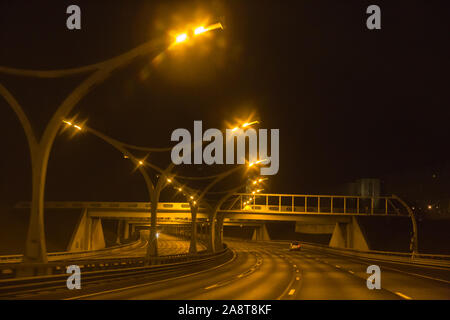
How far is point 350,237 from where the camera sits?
90.1 meters

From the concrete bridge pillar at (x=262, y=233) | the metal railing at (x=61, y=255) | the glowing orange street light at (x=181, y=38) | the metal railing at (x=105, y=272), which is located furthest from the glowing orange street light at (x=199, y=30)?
the concrete bridge pillar at (x=262, y=233)

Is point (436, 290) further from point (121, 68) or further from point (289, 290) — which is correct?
point (121, 68)

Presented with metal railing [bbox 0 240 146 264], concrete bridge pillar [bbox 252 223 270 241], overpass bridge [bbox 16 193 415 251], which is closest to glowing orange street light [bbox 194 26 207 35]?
metal railing [bbox 0 240 146 264]

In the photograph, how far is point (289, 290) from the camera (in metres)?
20.8

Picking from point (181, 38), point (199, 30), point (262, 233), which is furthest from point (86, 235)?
point (199, 30)

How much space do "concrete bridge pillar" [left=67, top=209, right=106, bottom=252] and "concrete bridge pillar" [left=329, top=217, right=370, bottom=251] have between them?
3904cm

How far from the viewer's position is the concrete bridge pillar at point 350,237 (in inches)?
3322

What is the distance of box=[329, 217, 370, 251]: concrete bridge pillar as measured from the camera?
84387 millimetres

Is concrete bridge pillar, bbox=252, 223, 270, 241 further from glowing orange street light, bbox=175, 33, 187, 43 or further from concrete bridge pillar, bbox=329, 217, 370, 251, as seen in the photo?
glowing orange street light, bbox=175, 33, 187, 43

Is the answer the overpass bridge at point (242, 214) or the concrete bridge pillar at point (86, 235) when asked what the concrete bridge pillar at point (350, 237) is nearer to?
the overpass bridge at point (242, 214)

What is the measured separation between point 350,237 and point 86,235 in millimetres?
40534

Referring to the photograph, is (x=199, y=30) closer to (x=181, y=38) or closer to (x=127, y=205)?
(x=181, y=38)

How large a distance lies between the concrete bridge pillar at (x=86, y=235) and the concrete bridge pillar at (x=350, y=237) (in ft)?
128
